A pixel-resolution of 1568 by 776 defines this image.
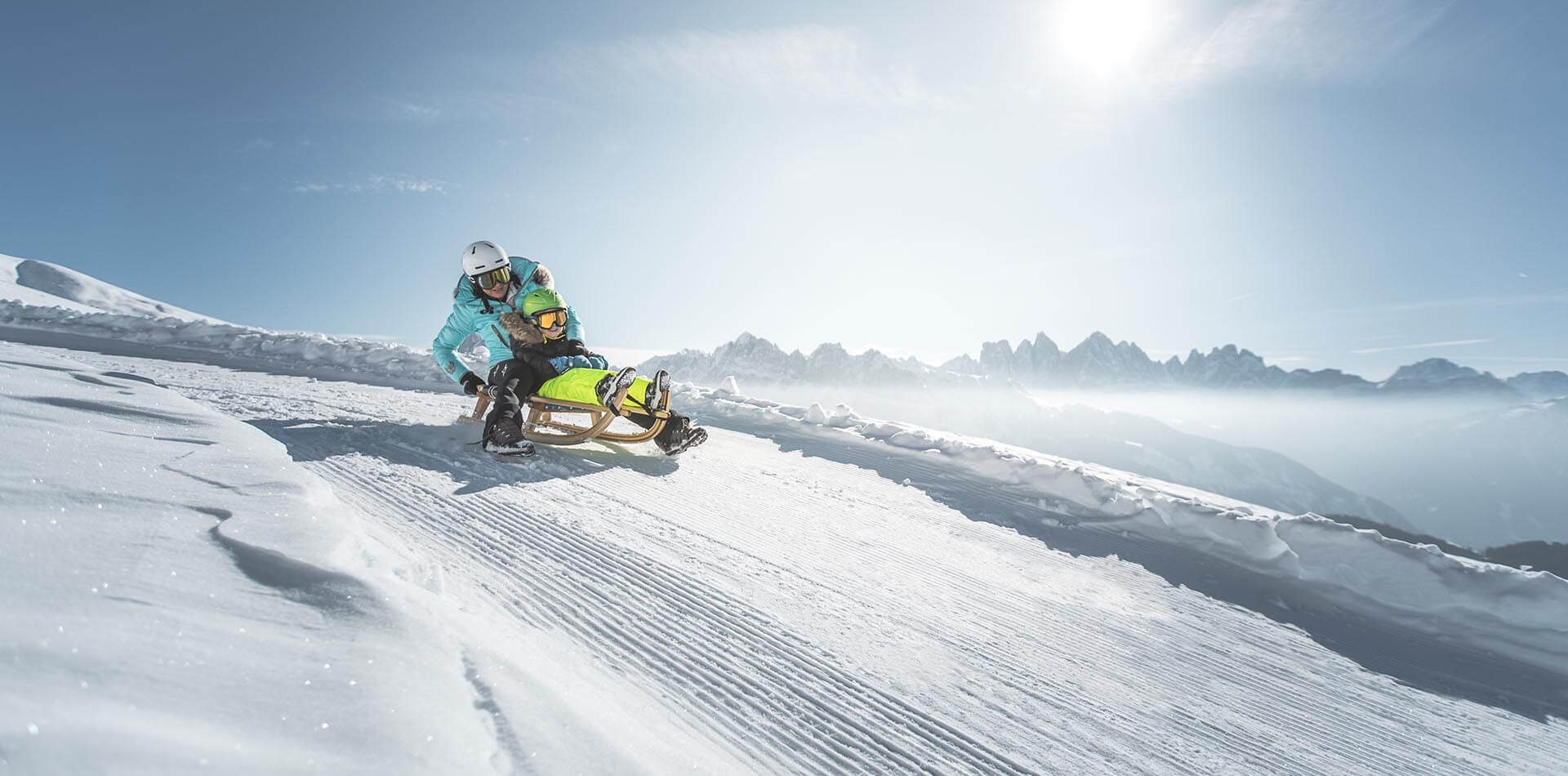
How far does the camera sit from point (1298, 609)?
3.51 meters

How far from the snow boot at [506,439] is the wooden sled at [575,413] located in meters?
0.37

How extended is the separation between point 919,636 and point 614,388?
331cm

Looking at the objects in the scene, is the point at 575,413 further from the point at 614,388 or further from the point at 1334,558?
the point at 1334,558

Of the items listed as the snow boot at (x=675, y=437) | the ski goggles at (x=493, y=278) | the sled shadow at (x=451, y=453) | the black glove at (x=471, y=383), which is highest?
the ski goggles at (x=493, y=278)

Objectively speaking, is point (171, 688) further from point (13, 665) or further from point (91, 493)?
point (91, 493)

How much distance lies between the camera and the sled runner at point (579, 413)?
16.7ft

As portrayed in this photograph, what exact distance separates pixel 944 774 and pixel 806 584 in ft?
3.95

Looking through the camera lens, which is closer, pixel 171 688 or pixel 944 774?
pixel 171 688

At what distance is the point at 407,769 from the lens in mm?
924

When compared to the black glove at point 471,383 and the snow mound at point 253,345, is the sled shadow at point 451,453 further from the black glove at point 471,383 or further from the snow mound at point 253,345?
the snow mound at point 253,345

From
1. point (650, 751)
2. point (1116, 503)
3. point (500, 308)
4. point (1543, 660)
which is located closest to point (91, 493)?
point (650, 751)

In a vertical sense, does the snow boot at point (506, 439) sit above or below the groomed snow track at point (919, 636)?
above

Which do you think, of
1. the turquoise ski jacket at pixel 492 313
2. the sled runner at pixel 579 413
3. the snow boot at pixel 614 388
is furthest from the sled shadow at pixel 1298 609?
the turquoise ski jacket at pixel 492 313

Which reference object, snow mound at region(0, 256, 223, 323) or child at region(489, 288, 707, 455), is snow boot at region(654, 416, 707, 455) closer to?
child at region(489, 288, 707, 455)
